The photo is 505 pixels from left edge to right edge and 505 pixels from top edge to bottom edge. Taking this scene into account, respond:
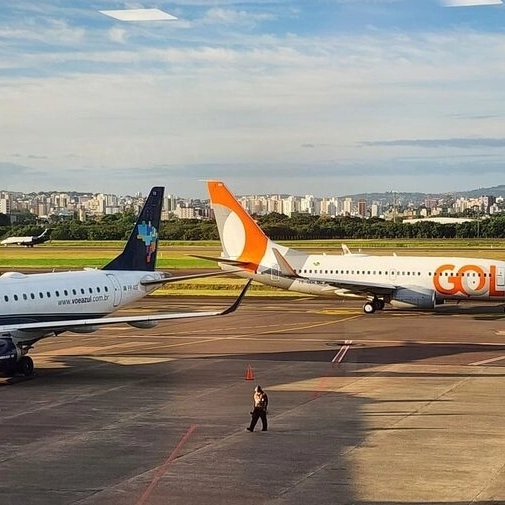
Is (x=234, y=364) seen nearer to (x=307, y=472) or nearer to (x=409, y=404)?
(x=409, y=404)

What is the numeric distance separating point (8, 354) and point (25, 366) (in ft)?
5.78

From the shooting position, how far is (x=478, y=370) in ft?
124

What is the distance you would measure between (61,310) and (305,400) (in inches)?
528

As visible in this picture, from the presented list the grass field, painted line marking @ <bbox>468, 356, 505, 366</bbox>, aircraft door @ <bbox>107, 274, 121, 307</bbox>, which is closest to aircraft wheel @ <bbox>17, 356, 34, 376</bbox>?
aircraft door @ <bbox>107, 274, 121, 307</bbox>

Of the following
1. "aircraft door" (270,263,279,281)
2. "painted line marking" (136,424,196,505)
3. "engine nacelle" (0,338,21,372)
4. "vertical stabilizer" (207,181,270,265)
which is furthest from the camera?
"vertical stabilizer" (207,181,270,265)

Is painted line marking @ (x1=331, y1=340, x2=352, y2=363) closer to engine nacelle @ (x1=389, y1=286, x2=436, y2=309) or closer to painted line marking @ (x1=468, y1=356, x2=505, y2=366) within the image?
painted line marking @ (x1=468, y1=356, x2=505, y2=366)

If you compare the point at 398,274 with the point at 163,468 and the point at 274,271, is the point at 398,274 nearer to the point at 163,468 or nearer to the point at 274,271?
the point at 274,271

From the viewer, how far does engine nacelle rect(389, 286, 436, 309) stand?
200ft

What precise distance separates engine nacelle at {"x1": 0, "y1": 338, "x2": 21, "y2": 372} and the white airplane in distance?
93.2 feet

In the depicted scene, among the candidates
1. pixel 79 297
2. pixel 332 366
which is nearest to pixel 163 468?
pixel 332 366

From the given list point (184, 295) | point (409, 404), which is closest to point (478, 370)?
point (409, 404)

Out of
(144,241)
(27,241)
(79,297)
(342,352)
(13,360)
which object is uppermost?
(144,241)

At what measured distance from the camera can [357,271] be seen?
210 feet

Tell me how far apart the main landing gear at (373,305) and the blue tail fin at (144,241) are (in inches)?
775
